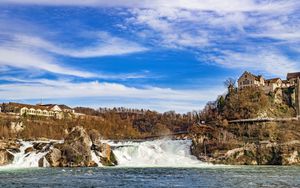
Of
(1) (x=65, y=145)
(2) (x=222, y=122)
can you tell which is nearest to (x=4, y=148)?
(1) (x=65, y=145)

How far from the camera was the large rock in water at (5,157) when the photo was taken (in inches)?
2699

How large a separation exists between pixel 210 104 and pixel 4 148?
5821 cm

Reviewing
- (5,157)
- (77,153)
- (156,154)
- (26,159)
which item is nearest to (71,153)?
(77,153)

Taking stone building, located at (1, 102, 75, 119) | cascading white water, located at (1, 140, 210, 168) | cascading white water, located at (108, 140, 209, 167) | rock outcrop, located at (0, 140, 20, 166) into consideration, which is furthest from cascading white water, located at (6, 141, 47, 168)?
stone building, located at (1, 102, 75, 119)

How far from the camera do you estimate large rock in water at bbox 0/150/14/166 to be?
68.6 meters

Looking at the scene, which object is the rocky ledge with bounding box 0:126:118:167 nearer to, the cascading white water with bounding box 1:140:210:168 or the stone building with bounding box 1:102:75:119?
the cascading white water with bounding box 1:140:210:168

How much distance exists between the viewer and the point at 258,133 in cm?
7844

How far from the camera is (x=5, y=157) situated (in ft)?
228

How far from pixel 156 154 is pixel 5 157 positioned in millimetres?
25665

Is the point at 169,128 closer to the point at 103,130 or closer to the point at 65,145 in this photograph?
the point at 103,130

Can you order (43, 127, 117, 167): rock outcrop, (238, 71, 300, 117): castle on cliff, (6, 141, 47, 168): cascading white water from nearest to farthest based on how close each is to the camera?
(43, 127, 117, 167): rock outcrop < (6, 141, 47, 168): cascading white water < (238, 71, 300, 117): castle on cliff

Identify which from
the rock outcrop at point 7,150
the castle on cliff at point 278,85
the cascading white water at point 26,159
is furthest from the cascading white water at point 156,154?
the castle on cliff at point 278,85

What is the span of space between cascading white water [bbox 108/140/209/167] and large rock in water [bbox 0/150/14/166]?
17.2m

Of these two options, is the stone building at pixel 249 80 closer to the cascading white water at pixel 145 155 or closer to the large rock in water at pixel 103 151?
the cascading white water at pixel 145 155
